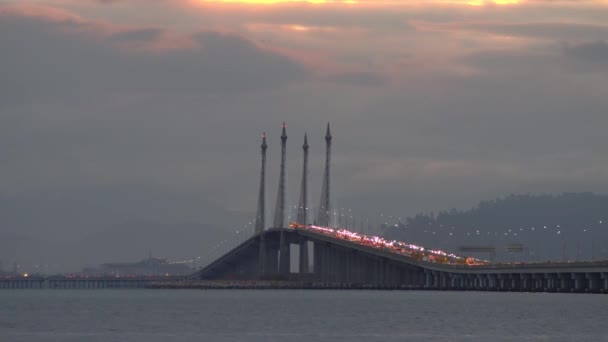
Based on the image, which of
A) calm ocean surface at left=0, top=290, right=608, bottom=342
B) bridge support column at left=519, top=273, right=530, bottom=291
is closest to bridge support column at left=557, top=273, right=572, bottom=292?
bridge support column at left=519, top=273, right=530, bottom=291

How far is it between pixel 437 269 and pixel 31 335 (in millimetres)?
91451

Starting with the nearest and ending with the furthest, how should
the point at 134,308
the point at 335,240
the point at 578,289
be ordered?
the point at 134,308 → the point at 578,289 → the point at 335,240

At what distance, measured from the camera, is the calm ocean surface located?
277 feet

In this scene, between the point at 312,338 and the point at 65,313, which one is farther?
the point at 65,313

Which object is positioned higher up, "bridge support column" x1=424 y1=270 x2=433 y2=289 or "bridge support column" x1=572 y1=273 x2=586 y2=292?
"bridge support column" x1=424 y1=270 x2=433 y2=289

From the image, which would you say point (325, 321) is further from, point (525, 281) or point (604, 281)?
point (525, 281)

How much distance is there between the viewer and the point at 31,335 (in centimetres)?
8731

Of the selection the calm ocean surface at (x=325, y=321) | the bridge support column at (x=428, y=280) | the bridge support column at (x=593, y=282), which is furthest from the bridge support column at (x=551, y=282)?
the bridge support column at (x=428, y=280)

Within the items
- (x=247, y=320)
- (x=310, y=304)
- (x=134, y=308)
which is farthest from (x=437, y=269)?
(x=247, y=320)

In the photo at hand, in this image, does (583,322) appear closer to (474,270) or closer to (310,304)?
(310,304)

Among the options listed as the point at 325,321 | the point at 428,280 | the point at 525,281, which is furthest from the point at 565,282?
the point at 325,321

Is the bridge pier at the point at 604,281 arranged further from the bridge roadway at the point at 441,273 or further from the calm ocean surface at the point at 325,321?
the calm ocean surface at the point at 325,321

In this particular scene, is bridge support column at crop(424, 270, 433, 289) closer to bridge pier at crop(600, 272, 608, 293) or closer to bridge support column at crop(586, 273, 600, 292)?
bridge support column at crop(586, 273, 600, 292)

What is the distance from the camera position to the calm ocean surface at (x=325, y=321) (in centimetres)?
8438
